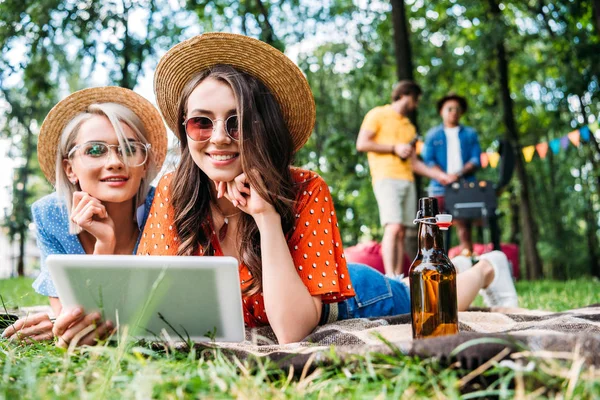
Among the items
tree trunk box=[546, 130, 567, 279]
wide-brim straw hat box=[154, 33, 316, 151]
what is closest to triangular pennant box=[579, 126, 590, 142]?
tree trunk box=[546, 130, 567, 279]

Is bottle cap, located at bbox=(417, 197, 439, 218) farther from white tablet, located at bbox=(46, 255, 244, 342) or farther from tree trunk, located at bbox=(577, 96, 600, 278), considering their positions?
tree trunk, located at bbox=(577, 96, 600, 278)

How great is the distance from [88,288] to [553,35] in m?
12.2

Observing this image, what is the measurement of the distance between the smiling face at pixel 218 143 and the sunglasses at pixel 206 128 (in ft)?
0.04

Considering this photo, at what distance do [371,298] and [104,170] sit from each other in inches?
53.3

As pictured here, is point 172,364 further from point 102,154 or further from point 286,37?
point 286,37

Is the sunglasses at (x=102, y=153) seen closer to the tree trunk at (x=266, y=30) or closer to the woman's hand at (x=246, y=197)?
the woman's hand at (x=246, y=197)

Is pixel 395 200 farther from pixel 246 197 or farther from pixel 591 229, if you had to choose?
pixel 591 229

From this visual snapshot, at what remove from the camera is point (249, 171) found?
2113 millimetres

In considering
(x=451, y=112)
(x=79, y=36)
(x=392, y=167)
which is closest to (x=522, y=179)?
(x=451, y=112)

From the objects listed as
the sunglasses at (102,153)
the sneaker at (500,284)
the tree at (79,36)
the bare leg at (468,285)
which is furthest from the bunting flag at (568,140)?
the sunglasses at (102,153)

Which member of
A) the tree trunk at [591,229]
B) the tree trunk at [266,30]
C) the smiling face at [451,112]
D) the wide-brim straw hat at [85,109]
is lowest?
the tree trunk at [591,229]

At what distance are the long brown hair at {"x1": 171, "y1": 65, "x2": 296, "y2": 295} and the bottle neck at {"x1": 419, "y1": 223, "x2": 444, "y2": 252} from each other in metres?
0.58

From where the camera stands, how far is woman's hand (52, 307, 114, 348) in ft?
5.50

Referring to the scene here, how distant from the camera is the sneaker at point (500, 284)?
3.35 m
